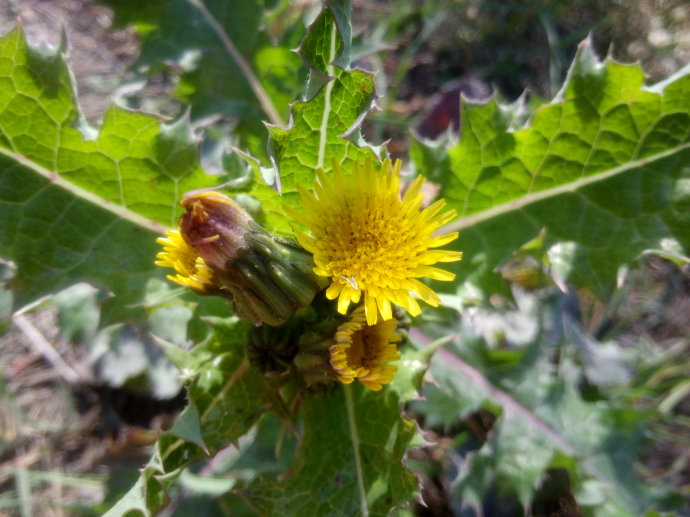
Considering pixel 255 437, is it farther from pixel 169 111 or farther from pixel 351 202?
pixel 169 111

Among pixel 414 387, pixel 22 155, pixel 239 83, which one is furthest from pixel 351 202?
pixel 239 83

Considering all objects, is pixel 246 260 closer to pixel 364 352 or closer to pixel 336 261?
pixel 336 261

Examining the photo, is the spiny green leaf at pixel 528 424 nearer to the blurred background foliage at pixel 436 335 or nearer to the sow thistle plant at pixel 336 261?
the blurred background foliage at pixel 436 335

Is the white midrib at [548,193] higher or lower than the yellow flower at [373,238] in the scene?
higher

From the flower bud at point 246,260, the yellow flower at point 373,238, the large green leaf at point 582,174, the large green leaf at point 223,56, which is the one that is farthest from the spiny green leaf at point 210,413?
the large green leaf at point 223,56

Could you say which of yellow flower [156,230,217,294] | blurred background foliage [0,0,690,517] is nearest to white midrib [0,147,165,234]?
blurred background foliage [0,0,690,517]

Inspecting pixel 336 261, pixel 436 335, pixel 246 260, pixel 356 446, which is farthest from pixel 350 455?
pixel 436 335

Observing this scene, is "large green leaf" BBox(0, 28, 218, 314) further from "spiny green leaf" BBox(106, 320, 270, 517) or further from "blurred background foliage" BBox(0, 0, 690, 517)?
"spiny green leaf" BBox(106, 320, 270, 517)
